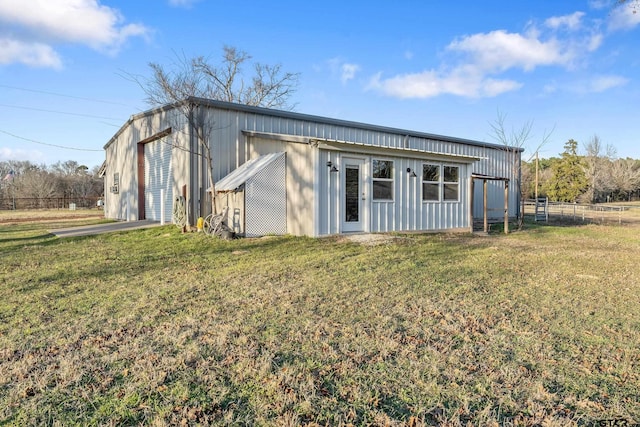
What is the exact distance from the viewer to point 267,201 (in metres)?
10.1

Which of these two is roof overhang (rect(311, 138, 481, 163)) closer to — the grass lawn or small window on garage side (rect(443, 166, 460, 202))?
small window on garage side (rect(443, 166, 460, 202))

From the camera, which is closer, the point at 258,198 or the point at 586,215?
the point at 258,198

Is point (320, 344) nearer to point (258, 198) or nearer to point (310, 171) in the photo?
point (310, 171)

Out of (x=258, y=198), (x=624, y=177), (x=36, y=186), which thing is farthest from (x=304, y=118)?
(x=624, y=177)

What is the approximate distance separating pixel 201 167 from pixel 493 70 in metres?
15.1

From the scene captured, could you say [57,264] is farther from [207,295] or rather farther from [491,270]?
[491,270]

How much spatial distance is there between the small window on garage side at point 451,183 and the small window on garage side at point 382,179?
2.26 meters

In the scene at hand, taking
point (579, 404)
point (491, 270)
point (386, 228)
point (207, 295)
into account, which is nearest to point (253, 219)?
point (386, 228)

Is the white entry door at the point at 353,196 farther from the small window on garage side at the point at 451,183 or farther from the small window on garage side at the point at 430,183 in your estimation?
the small window on garage side at the point at 451,183

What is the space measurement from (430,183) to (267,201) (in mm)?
5097

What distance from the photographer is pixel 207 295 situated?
4641 mm

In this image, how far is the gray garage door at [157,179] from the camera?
44.3 feet

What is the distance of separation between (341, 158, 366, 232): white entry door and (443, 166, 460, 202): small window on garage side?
3.27 m

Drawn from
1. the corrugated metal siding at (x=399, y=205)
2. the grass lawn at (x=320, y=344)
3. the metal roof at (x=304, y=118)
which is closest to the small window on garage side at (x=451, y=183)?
the corrugated metal siding at (x=399, y=205)
